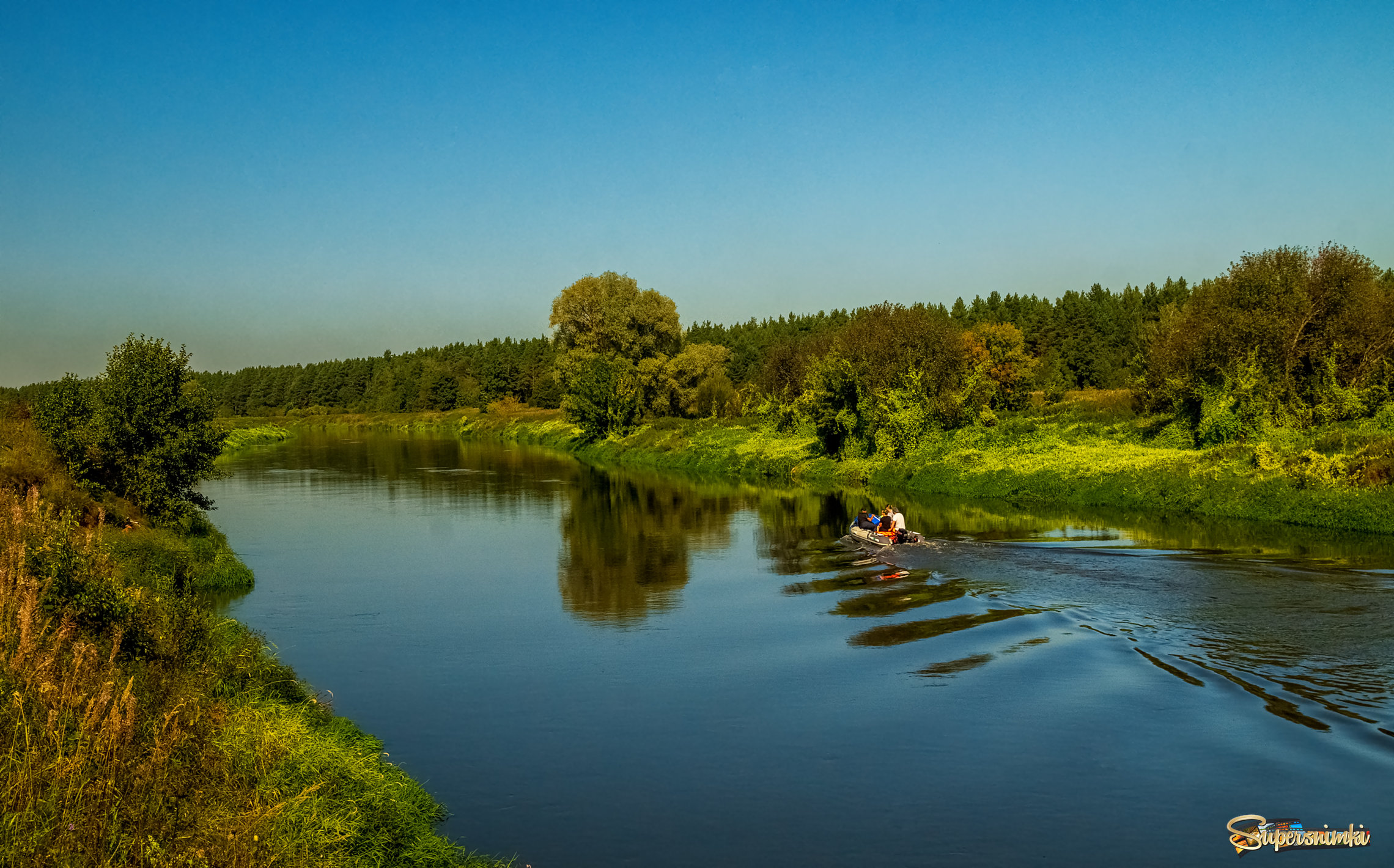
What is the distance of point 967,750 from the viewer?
1398 centimetres

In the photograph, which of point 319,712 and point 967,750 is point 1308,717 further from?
point 319,712

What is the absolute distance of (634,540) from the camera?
36062mm

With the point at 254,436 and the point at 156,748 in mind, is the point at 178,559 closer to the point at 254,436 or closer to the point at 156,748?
the point at 156,748

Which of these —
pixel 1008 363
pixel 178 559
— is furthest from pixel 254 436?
pixel 178 559

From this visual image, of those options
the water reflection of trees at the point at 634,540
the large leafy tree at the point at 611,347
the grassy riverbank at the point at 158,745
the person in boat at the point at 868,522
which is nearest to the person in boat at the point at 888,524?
the person in boat at the point at 868,522

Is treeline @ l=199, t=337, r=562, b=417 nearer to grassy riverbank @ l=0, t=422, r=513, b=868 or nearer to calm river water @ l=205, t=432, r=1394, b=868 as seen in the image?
calm river water @ l=205, t=432, r=1394, b=868

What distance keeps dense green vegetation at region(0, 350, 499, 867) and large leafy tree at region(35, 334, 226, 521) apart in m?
8.04

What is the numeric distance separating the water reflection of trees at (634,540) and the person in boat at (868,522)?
4810 millimetres

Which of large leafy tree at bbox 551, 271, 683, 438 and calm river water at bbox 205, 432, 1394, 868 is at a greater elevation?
large leafy tree at bbox 551, 271, 683, 438

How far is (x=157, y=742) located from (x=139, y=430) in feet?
75.0

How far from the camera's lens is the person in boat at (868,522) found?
3127 centimetres

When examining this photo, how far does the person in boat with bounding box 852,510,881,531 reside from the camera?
31.3 m

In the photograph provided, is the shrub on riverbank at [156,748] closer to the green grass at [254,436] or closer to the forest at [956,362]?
the forest at [956,362]

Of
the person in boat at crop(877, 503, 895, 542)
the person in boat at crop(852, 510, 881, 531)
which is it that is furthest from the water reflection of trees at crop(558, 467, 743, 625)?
the person in boat at crop(877, 503, 895, 542)
